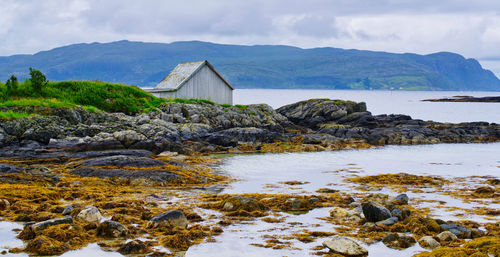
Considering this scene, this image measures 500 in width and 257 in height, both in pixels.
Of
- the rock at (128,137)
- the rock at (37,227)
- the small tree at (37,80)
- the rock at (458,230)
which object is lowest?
the rock at (458,230)

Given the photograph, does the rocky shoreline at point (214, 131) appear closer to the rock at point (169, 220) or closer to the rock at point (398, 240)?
the rock at point (169, 220)

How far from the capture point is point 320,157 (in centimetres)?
2936

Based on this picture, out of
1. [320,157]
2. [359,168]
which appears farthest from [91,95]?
[359,168]

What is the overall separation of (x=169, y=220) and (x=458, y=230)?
6.83 metres

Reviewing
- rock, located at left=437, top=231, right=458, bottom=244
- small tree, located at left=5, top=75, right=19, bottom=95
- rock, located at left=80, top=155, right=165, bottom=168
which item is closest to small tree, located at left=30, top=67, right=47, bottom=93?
small tree, located at left=5, top=75, right=19, bottom=95

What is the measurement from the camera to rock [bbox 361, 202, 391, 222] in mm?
11867

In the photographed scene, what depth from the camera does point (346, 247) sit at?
9602mm

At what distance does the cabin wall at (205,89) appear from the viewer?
4416 centimetres

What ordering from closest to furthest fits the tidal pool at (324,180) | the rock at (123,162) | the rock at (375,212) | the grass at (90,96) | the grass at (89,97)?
the tidal pool at (324,180)
the rock at (375,212)
the rock at (123,162)
the grass at (89,97)
the grass at (90,96)

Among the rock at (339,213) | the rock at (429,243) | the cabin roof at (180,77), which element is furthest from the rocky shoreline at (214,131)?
the rock at (429,243)

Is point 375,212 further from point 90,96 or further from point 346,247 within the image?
point 90,96

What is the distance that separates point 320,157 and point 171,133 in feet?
33.1

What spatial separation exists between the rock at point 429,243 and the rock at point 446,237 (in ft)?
0.79

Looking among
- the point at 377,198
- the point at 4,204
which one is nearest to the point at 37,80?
the point at 4,204
